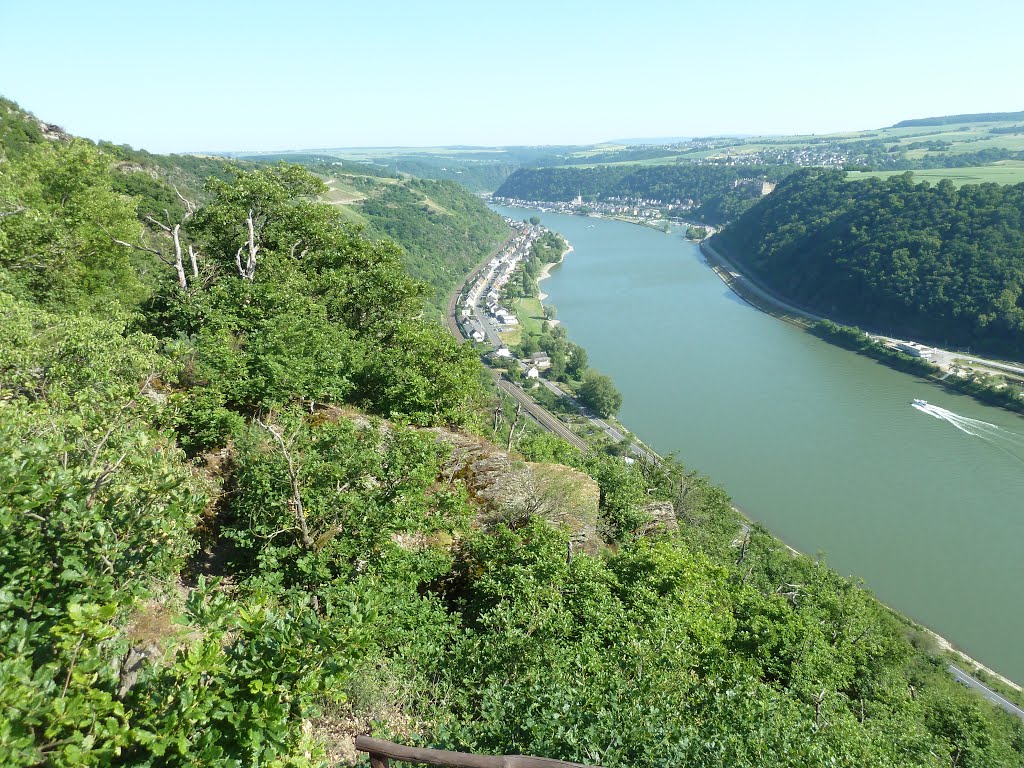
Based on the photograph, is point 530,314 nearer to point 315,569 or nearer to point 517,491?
point 517,491

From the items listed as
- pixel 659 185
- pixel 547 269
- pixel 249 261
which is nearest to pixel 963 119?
pixel 659 185

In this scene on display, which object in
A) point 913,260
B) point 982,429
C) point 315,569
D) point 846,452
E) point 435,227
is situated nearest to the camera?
point 315,569

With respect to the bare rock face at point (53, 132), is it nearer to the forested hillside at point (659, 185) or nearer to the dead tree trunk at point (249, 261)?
the dead tree trunk at point (249, 261)

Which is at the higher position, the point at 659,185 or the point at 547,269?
the point at 659,185

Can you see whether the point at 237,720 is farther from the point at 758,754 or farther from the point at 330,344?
the point at 330,344

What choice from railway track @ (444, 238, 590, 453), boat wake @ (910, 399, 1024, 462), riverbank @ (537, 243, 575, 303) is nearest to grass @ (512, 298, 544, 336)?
riverbank @ (537, 243, 575, 303)

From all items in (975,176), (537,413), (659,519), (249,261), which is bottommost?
(537,413)
